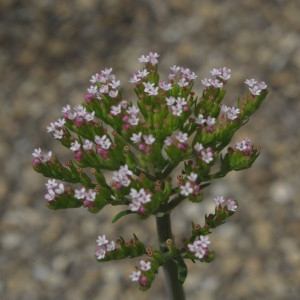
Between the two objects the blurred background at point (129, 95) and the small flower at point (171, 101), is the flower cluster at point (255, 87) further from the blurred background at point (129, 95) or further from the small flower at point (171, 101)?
the blurred background at point (129, 95)

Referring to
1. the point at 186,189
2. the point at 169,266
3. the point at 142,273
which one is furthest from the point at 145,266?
the point at 186,189

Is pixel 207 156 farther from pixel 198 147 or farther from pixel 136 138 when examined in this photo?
pixel 136 138

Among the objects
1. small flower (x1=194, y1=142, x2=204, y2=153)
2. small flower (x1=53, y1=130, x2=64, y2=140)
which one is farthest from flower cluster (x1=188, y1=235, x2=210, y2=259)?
small flower (x1=53, y1=130, x2=64, y2=140)

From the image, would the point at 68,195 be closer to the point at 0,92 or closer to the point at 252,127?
the point at 252,127

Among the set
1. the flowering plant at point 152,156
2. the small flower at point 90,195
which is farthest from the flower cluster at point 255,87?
the small flower at point 90,195

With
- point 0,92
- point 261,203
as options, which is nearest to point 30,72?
point 0,92

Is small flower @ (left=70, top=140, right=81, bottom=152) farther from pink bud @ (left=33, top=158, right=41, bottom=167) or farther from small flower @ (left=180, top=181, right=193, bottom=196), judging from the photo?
small flower @ (left=180, top=181, right=193, bottom=196)
